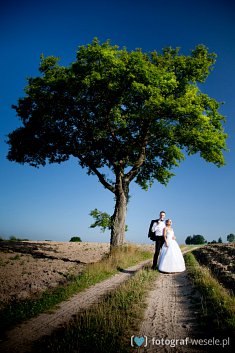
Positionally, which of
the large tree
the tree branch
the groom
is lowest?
the groom

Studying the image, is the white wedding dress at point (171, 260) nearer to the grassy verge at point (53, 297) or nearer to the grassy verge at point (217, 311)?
the grassy verge at point (53, 297)

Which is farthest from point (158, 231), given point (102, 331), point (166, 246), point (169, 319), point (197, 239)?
point (197, 239)

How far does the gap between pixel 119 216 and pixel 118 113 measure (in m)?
7.13

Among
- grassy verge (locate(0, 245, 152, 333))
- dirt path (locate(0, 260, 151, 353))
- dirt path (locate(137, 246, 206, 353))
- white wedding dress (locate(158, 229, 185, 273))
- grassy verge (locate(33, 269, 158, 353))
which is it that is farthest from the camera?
white wedding dress (locate(158, 229, 185, 273))

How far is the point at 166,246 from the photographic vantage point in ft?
44.4

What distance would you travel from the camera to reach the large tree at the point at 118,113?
16.9 meters

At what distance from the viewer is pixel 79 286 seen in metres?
10.8

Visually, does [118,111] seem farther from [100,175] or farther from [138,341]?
[138,341]

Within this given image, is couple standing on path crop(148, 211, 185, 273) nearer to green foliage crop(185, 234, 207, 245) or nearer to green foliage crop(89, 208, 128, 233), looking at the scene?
green foliage crop(89, 208, 128, 233)

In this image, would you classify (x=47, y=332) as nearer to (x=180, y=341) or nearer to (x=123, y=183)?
(x=180, y=341)

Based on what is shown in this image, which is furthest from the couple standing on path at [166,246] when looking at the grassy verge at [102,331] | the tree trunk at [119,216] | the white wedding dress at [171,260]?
the tree trunk at [119,216]

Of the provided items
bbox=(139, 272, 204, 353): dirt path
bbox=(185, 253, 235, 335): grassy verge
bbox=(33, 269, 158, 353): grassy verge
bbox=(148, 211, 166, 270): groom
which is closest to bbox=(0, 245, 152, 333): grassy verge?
bbox=(33, 269, 158, 353): grassy verge

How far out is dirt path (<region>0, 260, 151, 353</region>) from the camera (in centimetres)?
548

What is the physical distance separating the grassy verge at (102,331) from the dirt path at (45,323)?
0.30m
